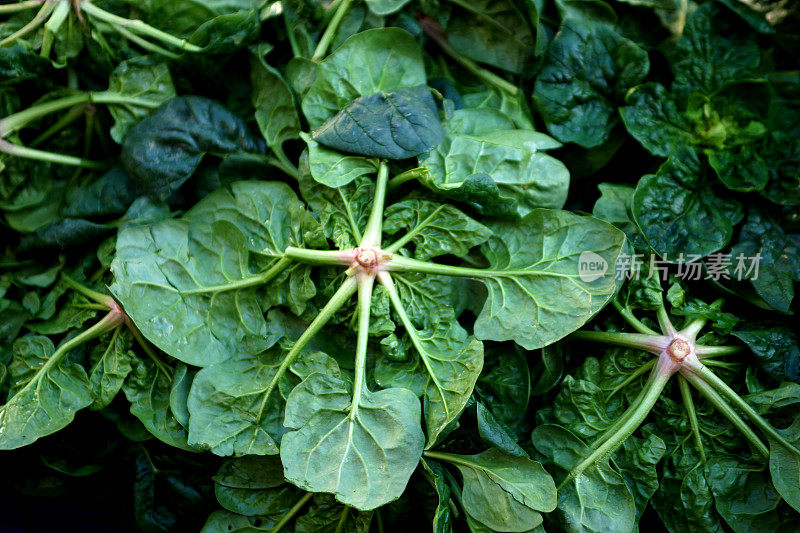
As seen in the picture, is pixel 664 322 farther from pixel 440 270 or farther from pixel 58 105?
pixel 58 105

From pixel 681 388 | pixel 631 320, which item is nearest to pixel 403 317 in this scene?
pixel 631 320

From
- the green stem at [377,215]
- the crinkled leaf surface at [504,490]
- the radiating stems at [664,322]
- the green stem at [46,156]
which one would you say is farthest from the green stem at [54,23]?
the radiating stems at [664,322]

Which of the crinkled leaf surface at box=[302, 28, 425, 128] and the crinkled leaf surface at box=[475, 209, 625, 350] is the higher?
the crinkled leaf surface at box=[302, 28, 425, 128]

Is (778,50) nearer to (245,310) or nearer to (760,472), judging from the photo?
(760,472)

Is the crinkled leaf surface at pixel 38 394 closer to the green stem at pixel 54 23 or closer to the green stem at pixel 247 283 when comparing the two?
the green stem at pixel 247 283

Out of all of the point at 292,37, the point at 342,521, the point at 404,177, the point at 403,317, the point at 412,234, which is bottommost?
the point at 342,521

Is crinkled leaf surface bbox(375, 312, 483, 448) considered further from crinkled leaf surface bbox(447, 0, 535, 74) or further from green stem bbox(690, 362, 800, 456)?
crinkled leaf surface bbox(447, 0, 535, 74)

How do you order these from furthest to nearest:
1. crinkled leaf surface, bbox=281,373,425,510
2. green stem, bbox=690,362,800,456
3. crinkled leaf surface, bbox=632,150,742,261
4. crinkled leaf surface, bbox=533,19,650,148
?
1. crinkled leaf surface, bbox=533,19,650,148
2. crinkled leaf surface, bbox=632,150,742,261
3. green stem, bbox=690,362,800,456
4. crinkled leaf surface, bbox=281,373,425,510

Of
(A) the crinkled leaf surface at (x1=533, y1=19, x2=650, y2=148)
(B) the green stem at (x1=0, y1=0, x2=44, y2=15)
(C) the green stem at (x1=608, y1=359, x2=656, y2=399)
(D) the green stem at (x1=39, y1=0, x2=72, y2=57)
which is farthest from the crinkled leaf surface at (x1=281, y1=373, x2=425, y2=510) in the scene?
(B) the green stem at (x1=0, y1=0, x2=44, y2=15)

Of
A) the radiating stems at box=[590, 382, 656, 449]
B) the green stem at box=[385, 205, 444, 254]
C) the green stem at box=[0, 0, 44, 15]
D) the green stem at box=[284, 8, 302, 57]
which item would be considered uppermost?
the green stem at box=[0, 0, 44, 15]
